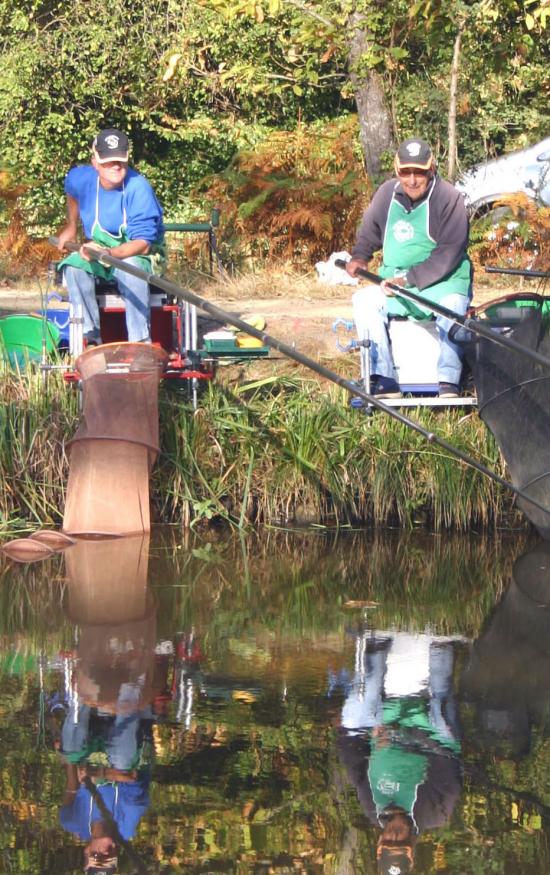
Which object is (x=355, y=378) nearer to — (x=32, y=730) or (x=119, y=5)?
A: (x=32, y=730)

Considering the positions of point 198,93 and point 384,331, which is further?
point 198,93

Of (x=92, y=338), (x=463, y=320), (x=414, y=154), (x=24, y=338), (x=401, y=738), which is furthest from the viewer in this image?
(x=24, y=338)

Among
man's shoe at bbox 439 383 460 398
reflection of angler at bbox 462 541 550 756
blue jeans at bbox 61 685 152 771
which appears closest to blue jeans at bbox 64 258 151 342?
man's shoe at bbox 439 383 460 398

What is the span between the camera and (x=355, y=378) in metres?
9.80

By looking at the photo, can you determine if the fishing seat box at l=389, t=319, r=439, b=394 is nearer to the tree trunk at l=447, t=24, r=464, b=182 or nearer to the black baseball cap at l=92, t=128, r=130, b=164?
the black baseball cap at l=92, t=128, r=130, b=164

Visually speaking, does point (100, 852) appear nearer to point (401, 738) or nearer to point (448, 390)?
point (401, 738)

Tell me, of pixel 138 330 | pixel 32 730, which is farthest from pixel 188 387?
pixel 32 730

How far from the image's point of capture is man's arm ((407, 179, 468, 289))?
9211 millimetres

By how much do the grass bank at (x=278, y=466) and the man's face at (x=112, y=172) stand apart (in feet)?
3.79

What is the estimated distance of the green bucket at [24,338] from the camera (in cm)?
956

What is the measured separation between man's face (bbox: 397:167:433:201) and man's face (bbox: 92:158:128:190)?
61.4 inches

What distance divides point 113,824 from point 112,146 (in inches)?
199

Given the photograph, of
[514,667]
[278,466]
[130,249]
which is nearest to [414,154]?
[130,249]

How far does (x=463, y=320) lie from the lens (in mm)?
8188
